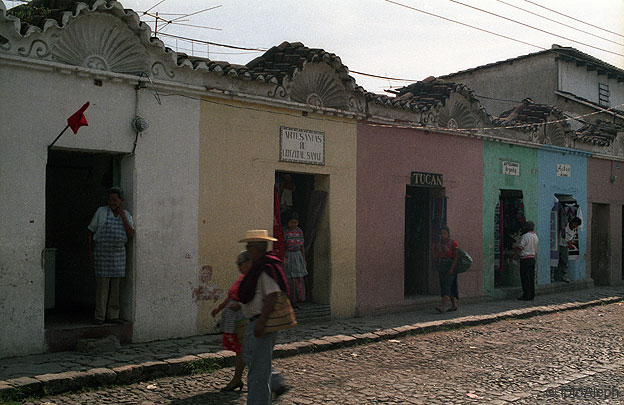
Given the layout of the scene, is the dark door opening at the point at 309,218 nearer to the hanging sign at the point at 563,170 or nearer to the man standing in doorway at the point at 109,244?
the man standing in doorway at the point at 109,244

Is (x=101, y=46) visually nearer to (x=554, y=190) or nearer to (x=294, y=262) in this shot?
(x=294, y=262)

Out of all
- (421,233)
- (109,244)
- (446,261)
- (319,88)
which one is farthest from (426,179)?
(109,244)

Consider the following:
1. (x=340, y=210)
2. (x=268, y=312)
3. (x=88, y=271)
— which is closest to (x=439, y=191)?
(x=340, y=210)

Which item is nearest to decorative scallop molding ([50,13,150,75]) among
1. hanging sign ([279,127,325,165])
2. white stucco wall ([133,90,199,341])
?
white stucco wall ([133,90,199,341])

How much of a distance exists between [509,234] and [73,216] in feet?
35.4

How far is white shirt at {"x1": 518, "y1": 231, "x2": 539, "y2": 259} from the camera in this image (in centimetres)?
1516

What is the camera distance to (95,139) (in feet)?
28.8

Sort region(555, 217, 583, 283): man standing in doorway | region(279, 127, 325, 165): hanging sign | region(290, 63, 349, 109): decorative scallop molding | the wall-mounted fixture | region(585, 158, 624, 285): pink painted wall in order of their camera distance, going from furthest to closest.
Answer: region(585, 158, 624, 285): pink painted wall < region(555, 217, 583, 283): man standing in doorway < region(290, 63, 349, 109): decorative scallop molding < region(279, 127, 325, 165): hanging sign < the wall-mounted fixture

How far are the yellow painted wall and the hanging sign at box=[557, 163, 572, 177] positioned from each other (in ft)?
27.9

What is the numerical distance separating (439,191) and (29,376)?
974 cm

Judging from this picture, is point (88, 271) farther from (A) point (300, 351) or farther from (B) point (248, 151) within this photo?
(A) point (300, 351)

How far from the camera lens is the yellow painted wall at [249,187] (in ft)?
32.9

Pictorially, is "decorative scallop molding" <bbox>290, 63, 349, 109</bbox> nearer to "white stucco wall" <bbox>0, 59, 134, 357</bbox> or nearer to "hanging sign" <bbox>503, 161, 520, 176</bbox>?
"white stucco wall" <bbox>0, 59, 134, 357</bbox>

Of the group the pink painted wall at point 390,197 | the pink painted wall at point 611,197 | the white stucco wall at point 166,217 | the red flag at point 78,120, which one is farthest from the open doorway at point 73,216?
the pink painted wall at point 611,197
